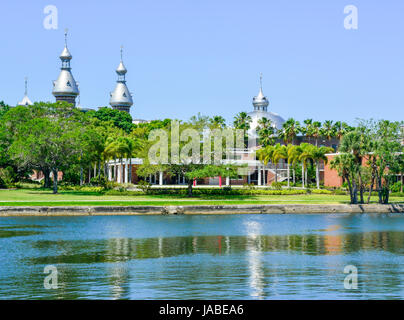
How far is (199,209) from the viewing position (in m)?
53.8

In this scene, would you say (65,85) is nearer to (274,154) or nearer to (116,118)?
(116,118)

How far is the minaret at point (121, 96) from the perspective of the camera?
189250mm

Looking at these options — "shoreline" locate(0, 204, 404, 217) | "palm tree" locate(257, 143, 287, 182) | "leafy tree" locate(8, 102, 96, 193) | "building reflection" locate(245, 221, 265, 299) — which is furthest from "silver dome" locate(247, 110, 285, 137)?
"building reflection" locate(245, 221, 265, 299)

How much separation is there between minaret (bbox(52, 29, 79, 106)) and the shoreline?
124 meters

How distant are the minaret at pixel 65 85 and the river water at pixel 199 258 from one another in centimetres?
12763

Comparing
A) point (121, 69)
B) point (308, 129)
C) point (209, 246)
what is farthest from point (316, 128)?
point (121, 69)

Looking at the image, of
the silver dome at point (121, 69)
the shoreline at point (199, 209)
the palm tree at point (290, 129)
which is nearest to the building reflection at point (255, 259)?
the shoreline at point (199, 209)

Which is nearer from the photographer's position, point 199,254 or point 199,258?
point 199,258

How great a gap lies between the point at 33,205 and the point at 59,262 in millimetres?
24106

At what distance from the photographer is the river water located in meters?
21.4

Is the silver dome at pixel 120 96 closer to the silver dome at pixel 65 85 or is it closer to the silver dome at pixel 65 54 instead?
the silver dome at pixel 65 85

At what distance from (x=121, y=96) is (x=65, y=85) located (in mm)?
23137

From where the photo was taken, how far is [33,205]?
50.6 metres

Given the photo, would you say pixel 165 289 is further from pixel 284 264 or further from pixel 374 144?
pixel 374 144
